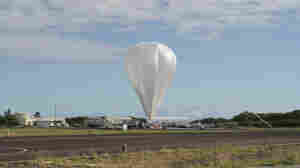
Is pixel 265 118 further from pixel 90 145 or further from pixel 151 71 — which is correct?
pixel 90 145

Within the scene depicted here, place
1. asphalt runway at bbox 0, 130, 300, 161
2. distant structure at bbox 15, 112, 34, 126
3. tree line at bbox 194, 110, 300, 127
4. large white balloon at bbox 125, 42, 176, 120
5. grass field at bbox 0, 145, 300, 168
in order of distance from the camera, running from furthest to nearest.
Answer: distant structure at bbox 15, 112, 34, 126
tree line at bbox 194, 110, 300, 127
large white balloon at bbox 125, 42, 176, 120
asphalt runway at bbox 0, 130, 300, 161
grass field at bbox 0, 145, 300, 168

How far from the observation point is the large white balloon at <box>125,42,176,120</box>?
80.2 metres

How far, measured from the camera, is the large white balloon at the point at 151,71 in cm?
8019

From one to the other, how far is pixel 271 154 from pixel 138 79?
58249 millimetres

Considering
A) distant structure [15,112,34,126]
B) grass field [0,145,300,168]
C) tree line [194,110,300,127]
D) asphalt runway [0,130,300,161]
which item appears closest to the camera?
grass field [0,145,300,168]

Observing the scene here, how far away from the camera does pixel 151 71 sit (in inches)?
3167

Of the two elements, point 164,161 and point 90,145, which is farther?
point 90,145

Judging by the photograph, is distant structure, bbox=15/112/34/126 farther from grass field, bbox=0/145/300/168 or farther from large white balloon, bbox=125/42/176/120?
grass field, bbox=0/145/300/168

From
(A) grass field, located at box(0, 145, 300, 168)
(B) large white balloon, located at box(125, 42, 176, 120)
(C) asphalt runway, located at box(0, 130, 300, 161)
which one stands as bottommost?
(A) grass field, located at box(0, 145, 300, 168)

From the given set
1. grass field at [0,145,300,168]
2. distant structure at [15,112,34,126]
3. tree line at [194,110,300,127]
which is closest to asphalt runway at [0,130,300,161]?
grass field at [0,145,300,168]

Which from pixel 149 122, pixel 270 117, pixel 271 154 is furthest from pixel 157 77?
pixel 271 154

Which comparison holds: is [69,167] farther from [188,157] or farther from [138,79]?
[138,79]

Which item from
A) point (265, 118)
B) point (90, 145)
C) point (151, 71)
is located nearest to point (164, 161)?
point (90, 145)

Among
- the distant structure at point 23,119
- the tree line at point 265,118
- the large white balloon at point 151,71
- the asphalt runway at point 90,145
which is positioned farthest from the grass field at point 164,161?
the distant structure at point 23,119
